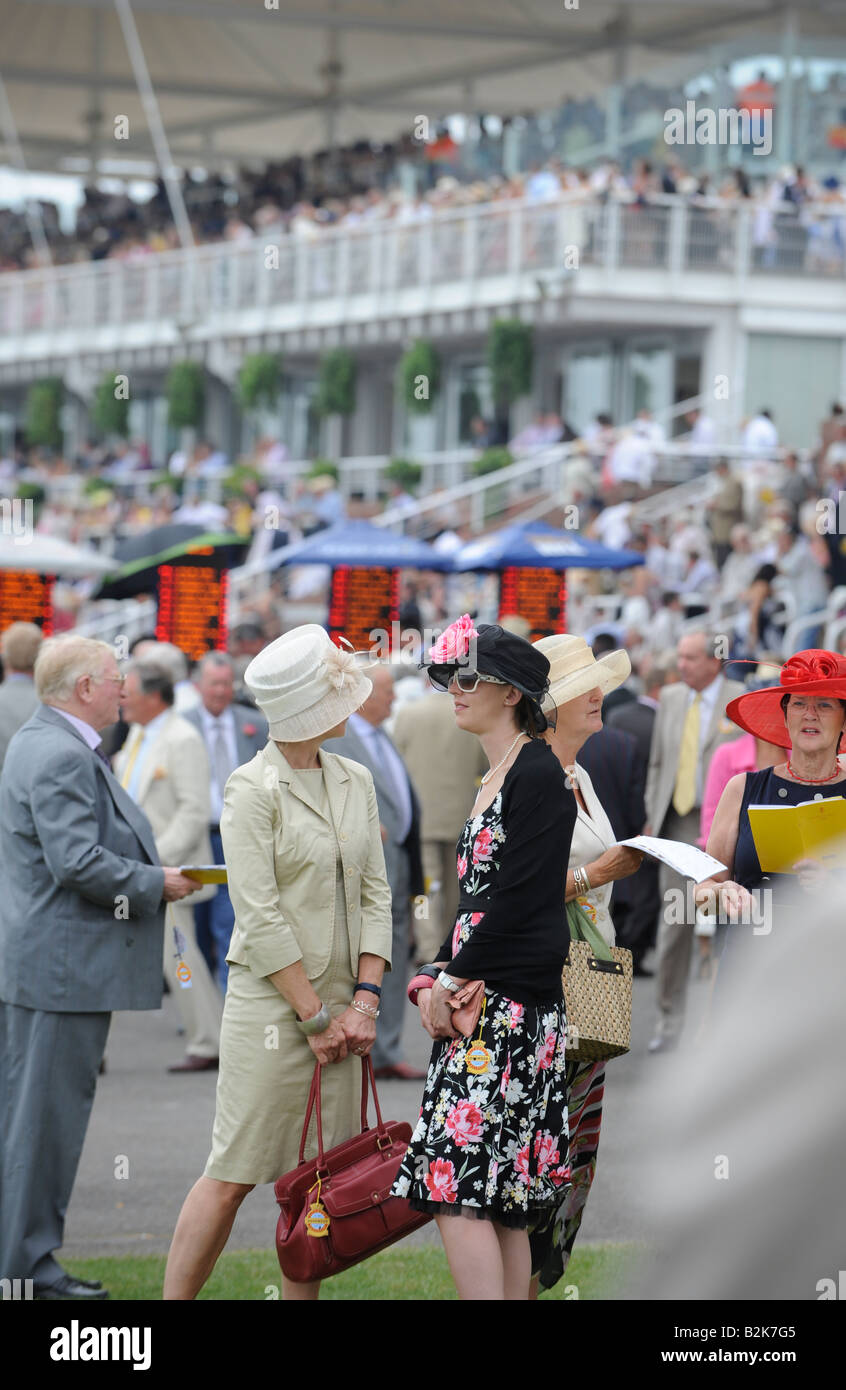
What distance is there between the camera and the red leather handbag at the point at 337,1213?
15.8 feet

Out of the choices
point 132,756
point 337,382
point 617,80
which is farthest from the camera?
point 617,80

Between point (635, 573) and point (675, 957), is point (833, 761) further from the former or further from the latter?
point (635, 573)

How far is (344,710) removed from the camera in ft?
16.9

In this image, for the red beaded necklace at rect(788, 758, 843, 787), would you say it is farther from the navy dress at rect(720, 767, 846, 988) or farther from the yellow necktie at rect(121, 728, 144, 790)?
the yellow necktie at rect(121, 728, 144, 790)

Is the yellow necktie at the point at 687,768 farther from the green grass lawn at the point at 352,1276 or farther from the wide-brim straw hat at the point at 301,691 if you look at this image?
the wide-brim straw hat at the point at 301,691

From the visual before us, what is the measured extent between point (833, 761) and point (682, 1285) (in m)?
3.43

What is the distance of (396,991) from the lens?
9.76m

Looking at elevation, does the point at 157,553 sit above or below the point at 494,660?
below

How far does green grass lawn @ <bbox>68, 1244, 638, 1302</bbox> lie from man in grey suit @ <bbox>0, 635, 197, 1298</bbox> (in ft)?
0.94

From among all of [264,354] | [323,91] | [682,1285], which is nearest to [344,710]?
[682,1285]

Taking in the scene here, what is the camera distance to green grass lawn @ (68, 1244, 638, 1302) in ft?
19.6

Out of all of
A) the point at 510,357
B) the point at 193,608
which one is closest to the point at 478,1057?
the point at 193,608

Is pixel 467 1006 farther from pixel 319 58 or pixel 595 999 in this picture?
pixel 319 58

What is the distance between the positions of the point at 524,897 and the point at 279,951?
71 cm
